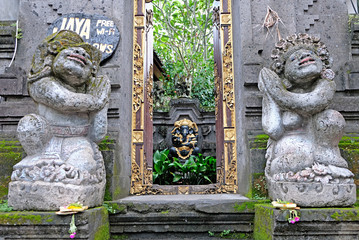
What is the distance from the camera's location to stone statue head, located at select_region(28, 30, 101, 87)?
2.95m

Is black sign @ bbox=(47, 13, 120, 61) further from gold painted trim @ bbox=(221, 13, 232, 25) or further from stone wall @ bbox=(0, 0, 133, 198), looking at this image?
gold painted trim @ bbox=(221, 13, 232, 25)

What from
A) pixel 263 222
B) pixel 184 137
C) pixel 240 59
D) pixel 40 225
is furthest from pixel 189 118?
pixel 40 225

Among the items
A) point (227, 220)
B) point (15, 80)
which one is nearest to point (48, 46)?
point (15, 80)

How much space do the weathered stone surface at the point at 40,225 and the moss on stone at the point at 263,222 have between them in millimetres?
1506

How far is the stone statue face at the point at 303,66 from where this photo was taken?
299 cm

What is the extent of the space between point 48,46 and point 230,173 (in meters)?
2.86

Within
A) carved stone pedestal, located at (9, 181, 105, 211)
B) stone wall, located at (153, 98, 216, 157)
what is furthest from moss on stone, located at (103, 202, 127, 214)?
stone wall, located at (153, 98, 216, 157)

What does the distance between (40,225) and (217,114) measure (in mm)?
3504

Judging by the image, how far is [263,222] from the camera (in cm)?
291

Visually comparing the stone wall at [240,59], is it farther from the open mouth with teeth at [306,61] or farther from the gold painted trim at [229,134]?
the open mouth with teeth at [306,61]

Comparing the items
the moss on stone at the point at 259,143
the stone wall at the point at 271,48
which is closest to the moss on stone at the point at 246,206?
the stone wall at the point at 271,48

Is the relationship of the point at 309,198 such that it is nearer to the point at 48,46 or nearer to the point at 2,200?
the point at 48,46

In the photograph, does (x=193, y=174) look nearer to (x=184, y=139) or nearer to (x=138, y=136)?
(x=184, y=139)

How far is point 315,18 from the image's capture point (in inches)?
173
